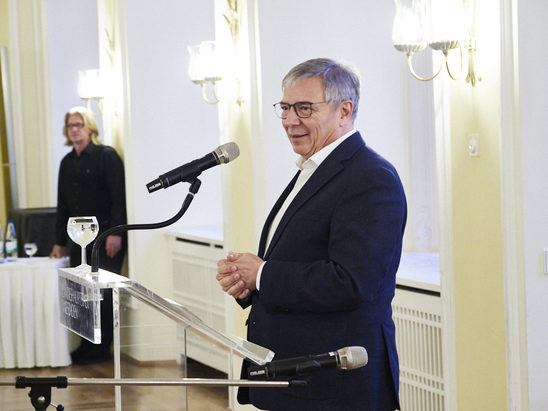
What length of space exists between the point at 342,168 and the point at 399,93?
2.66 m

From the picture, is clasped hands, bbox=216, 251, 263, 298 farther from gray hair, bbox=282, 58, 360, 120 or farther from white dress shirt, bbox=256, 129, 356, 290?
gray hair, bbox=282, 58, 360, 120

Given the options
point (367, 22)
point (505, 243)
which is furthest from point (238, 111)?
point (505, 243)

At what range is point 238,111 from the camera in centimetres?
516

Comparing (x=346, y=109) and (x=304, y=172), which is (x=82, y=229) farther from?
(x=346, y=109)

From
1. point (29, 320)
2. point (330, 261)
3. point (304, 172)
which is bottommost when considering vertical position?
point (29, 320)

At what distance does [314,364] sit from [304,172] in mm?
966

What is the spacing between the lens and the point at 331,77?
2.33m

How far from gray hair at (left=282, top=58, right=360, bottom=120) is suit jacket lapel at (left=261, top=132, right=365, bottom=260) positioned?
0.09 metres

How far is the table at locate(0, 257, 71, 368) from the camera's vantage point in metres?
6.49

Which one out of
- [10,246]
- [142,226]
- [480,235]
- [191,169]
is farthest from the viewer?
[10,246]

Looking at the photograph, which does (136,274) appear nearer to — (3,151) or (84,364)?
(84,364)

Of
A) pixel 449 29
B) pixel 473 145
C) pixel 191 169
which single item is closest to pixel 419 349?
pixel 473 145

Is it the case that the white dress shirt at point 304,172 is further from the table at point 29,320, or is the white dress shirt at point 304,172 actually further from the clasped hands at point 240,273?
the table at point 29,320

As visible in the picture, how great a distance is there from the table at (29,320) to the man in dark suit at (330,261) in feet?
14.4
